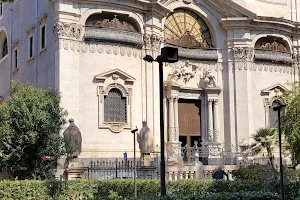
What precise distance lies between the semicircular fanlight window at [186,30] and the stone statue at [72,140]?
11105 mm

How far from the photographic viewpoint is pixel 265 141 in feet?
106

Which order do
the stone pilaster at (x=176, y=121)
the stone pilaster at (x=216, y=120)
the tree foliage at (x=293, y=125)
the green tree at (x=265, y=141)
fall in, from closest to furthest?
the tree foliage at (x=293, y=125) → the green tree at (x=265, y=141) → the stone pilaster at (x=176, y=121) → the stone pilaster at (x=216, y=120)

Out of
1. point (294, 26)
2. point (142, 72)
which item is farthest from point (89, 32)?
point (294, 26)

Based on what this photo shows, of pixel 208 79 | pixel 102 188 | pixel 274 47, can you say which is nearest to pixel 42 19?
pixel 208 79

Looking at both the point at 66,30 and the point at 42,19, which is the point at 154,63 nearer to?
the point at 66,30

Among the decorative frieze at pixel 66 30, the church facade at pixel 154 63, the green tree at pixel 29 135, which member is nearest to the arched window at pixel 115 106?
the church facade at pixel 154 63

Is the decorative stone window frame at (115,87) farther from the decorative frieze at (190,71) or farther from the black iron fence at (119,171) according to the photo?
the decorative frieze at (190,71)

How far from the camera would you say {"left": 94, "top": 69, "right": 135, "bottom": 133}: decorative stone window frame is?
30.6 metres

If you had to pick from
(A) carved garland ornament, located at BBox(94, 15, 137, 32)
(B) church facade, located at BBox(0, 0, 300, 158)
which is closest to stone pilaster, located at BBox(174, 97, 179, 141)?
(B) church facade, located at BBox(0, 0, 300, 158)

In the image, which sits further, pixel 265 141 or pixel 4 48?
pixel 4 48

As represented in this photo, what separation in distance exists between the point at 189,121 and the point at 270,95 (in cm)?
635

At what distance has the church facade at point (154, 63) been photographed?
3041 cm

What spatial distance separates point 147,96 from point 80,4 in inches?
265

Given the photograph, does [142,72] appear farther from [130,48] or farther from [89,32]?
[89,32]
